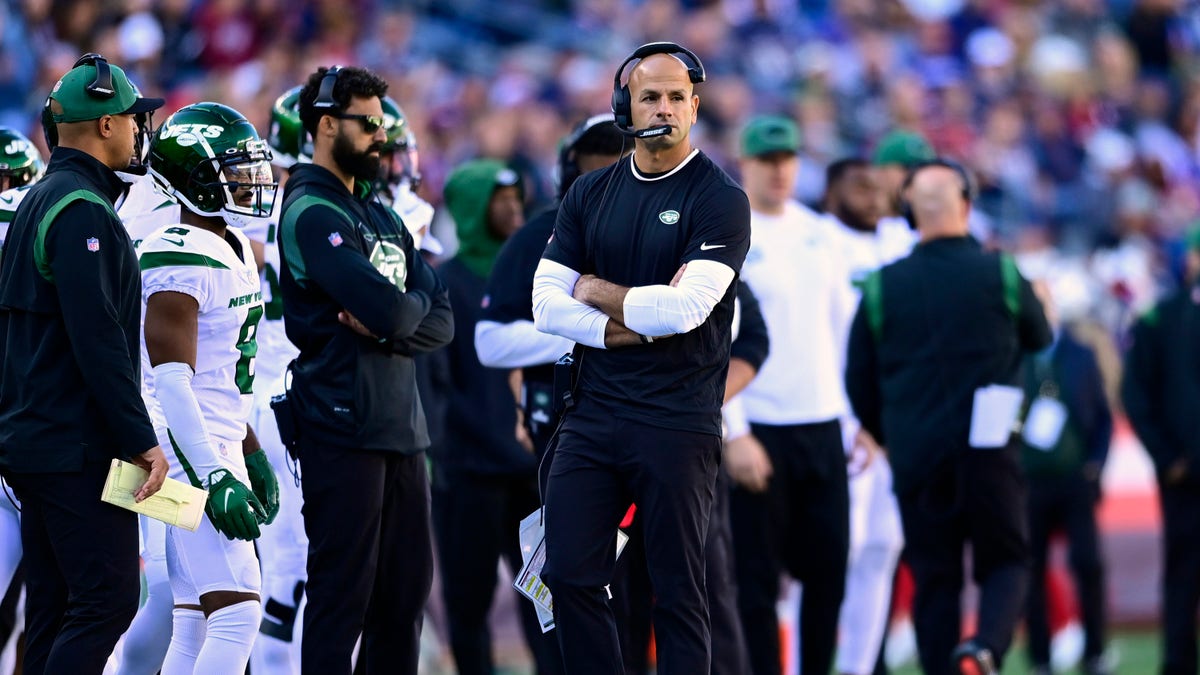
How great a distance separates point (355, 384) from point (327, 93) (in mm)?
994

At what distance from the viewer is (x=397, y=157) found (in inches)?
285

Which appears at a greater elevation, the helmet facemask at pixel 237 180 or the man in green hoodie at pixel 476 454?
the helmet facemask at pixel 237 180

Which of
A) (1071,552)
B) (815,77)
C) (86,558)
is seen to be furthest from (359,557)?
(815,77)

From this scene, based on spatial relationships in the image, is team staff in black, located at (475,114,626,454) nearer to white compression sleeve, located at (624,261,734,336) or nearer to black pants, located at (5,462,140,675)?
white compression sleeve, located at (624,261,734,336)

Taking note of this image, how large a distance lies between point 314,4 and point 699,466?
9662 mm

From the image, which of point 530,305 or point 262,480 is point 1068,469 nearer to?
point 530,305

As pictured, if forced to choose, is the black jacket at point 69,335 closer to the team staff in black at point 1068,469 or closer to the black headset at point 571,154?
the black headset at point 571,154

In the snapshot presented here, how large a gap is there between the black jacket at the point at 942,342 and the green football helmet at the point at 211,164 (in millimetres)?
2982

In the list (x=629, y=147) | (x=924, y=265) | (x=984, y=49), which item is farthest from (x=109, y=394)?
(x=984, y=49)

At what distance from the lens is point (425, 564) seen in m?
5.89

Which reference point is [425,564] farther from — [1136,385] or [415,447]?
[1136,385]

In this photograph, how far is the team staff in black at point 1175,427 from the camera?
26.5 feet

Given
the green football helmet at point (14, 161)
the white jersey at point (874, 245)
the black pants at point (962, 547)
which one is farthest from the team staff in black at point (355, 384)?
the white jersey at point (874, 245)

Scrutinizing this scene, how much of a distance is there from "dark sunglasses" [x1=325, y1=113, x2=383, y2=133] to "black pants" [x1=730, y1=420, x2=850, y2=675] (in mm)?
2375
